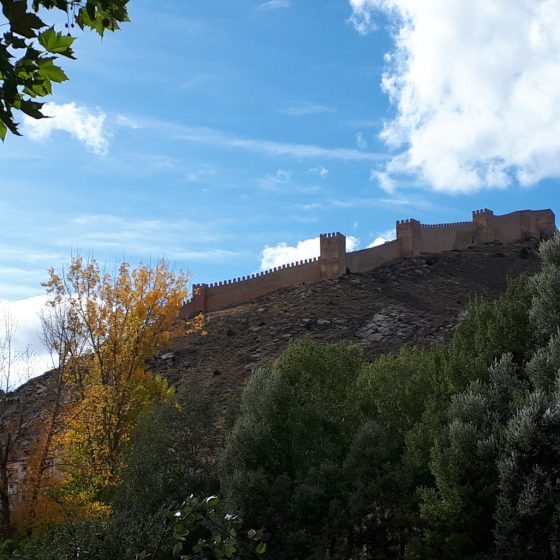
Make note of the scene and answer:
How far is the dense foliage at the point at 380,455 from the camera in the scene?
1544cm

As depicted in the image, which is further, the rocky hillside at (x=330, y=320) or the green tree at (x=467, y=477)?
the rocky hillside at (x=330, y=320)

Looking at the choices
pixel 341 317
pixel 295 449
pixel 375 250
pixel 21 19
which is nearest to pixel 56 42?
pixel 21 19

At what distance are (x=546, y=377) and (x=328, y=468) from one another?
5.95m

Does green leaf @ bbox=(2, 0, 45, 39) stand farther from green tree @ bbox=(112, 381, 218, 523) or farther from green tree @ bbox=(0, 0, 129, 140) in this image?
green tree @ bbox=(112, 381, 218, 523)

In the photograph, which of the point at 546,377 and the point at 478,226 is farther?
the point at 478,226

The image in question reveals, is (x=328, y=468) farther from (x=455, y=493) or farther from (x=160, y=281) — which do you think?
(x=160, y=281)

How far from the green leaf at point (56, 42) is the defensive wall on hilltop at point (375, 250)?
4649 centimetres

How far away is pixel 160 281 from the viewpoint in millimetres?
25094

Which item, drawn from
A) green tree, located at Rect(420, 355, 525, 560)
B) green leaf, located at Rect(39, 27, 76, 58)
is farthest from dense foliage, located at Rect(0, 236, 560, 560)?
green leaf, located at Rect(39, 27, 76, 58)

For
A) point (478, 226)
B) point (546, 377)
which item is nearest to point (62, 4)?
point (546, 377)

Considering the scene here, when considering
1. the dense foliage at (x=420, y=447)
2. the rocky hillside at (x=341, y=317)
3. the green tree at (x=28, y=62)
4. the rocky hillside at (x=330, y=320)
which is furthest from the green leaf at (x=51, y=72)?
the rocky hillside at (x=341, y=317)

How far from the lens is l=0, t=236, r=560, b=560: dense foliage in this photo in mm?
15438

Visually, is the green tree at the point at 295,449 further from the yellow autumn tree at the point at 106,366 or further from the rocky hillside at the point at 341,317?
the rocky hillside at the point at 341,317

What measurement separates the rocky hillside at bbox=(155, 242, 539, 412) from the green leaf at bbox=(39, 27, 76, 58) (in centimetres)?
3360
